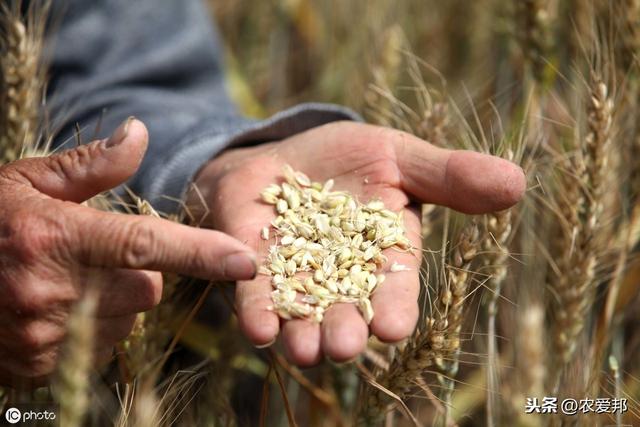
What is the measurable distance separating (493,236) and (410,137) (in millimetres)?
286

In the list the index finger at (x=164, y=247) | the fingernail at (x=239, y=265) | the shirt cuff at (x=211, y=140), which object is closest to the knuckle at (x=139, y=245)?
the index finger at (x=164, y=247)

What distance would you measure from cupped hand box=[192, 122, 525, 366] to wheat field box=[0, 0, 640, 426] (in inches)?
2.5

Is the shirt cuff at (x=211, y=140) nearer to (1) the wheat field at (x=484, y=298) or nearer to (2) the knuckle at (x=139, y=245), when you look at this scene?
(1) the wheat field at (x=484, y=298)

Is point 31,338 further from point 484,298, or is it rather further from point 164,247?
point 484,298

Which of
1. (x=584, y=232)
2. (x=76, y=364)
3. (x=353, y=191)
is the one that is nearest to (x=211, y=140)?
(x=353, y=191)

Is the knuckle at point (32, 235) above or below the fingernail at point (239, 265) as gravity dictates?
above

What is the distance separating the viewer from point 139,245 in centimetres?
106

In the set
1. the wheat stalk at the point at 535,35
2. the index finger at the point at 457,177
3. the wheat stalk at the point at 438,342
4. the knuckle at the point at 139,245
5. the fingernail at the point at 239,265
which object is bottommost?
the wheat stalk at the point at 438,342

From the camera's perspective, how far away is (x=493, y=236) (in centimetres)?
135

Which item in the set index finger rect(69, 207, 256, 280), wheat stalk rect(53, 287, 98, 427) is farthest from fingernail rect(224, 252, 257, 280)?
wheat stalk rect(53, 287, 98, 427)

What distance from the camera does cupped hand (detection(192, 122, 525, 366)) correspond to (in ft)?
3.87

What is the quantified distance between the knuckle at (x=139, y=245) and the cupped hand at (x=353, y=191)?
229mm

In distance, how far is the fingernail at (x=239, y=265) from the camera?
3.43ft

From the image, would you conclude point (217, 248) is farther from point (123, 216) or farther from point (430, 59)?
point (430, 59)
